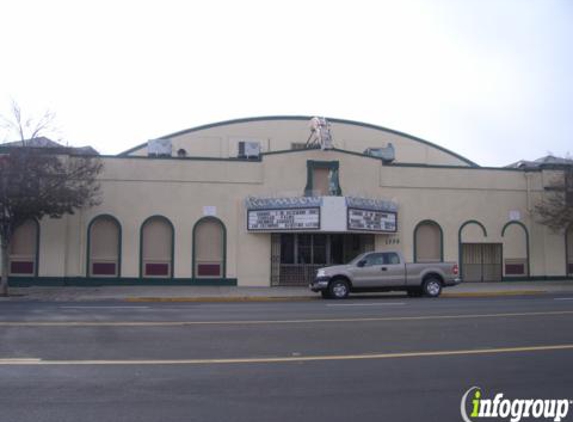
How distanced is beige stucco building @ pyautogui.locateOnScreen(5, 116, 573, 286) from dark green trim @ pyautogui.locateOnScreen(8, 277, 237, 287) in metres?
0.06

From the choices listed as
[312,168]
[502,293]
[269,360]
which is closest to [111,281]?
[312,168]

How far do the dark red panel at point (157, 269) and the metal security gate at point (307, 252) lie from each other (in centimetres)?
473

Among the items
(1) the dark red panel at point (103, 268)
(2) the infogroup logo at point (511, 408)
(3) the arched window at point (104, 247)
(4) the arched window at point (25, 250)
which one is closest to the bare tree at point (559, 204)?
(3) the arched window at point (104, 247)

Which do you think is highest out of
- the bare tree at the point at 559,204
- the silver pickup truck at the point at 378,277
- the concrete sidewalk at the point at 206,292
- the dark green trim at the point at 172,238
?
the bare tree at the point at 559,204

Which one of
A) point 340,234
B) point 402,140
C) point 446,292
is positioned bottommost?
point 446,292

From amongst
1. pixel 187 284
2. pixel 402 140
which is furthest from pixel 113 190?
pixel 402 140

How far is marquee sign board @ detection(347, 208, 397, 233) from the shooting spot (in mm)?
24922

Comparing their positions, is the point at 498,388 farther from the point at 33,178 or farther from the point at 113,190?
the point at 113,190

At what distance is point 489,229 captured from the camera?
2800 centimetres

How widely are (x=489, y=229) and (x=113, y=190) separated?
58.8 feet

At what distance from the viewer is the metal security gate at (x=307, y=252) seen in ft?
84.5

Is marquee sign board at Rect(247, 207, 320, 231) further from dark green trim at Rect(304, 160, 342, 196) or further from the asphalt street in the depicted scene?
the asphalt street

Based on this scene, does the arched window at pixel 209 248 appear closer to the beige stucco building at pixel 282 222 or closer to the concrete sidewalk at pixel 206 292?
the beige stucco building at pixel 282 222

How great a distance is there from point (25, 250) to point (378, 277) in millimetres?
15194
